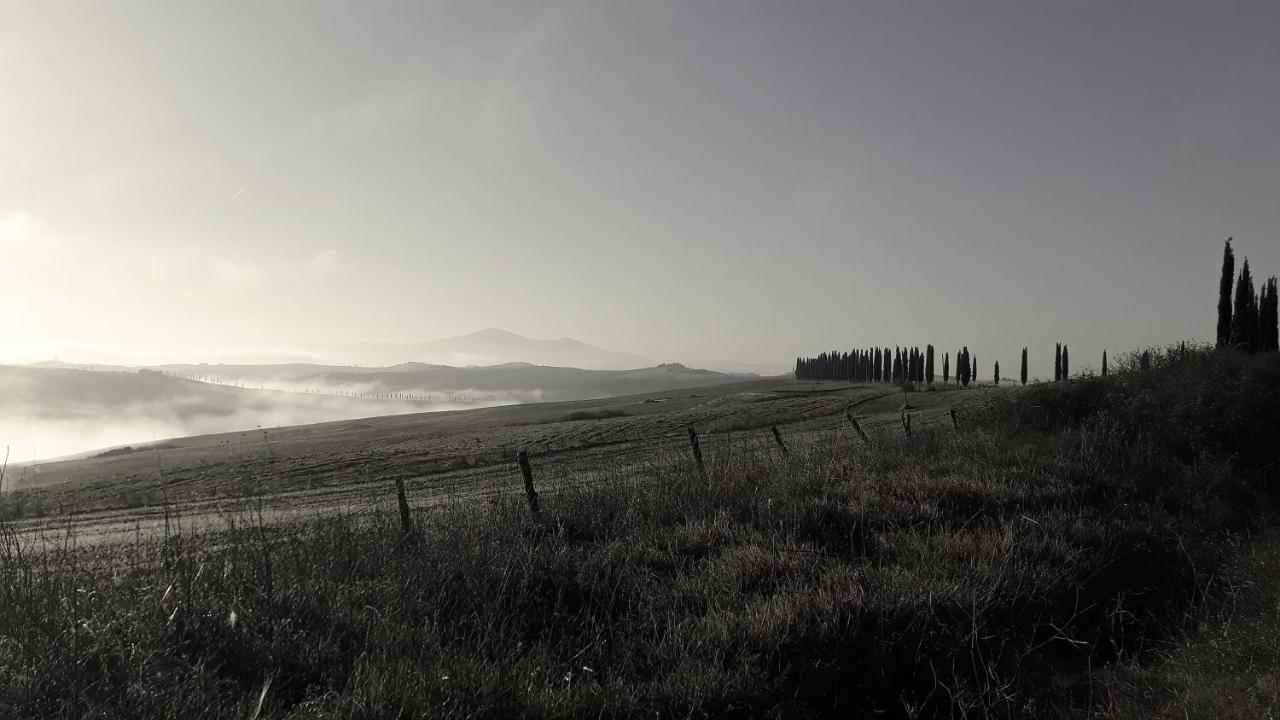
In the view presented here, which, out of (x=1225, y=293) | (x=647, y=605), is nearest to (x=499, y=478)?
(x=647, y=605)

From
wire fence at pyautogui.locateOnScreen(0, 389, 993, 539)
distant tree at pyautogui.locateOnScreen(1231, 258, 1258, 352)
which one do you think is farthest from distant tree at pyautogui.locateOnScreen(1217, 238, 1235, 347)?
wire fence at pyautogui.locateOnScreen(0, 389, 993, 539)

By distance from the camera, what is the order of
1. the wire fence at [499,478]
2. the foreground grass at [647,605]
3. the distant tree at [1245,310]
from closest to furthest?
the foreground grass at [647,605] → the wire fence at [499,478] → the distant tree at [1245,310]

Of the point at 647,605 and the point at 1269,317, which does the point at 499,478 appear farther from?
the point at 1269,317

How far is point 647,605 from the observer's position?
6.03 meters

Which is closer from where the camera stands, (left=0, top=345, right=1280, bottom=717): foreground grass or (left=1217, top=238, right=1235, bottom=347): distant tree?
(left=0, top=345, right=1280, bottom=717): foreground grass

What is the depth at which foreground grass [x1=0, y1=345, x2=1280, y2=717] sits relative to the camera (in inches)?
165

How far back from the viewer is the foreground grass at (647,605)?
4.18 m

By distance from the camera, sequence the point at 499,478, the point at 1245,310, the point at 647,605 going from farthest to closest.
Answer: the point at 1245,310, the point at 499,478, the point at 647,605

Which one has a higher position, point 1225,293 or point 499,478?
point 1225,293

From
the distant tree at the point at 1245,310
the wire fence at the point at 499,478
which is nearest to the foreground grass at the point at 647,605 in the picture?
the wire fence at the point at 499,478

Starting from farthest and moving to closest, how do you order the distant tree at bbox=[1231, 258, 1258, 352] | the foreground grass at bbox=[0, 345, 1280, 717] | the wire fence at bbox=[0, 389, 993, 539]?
1. the distant tree at bbox=[1231, 258, 1258, 352]
2. the wire fence at bbox=[0, 389, 993, 539]
3. the foreground grass at bbox=[0, 345, 1280, 717]

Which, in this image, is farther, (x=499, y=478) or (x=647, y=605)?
(x=499, y=478)

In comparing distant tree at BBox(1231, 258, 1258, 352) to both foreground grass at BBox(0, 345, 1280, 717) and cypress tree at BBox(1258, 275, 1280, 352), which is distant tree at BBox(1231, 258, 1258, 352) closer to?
cypress tree at BBox(1258, 275, 1280, 352)

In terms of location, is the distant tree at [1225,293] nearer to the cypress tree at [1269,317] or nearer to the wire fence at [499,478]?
the cypress tree at [1269,317]
